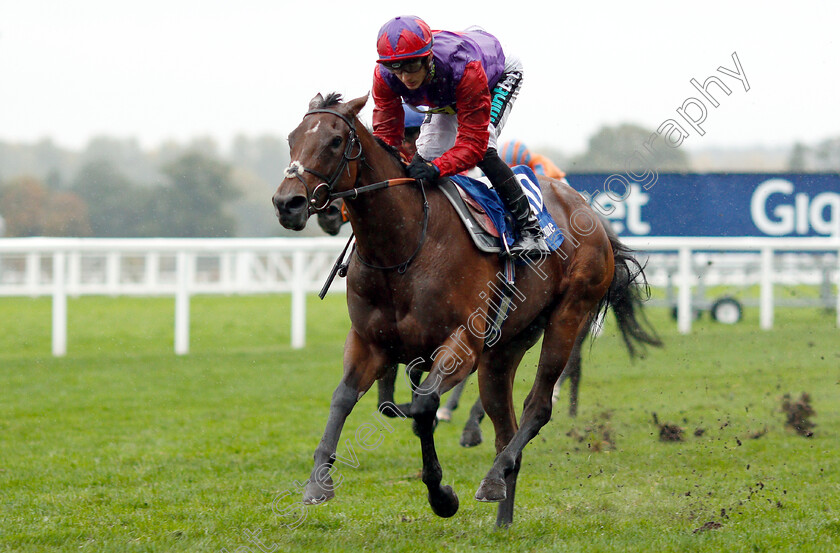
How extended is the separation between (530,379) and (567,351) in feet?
16.6

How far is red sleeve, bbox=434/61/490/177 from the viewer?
3783 millimetres

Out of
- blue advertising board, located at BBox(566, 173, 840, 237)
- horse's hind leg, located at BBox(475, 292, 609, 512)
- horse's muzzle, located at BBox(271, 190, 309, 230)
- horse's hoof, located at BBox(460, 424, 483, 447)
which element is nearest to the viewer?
horse's muzzle, located at BBox(271, 190, 309, 230)

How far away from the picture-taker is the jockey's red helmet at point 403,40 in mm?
3506

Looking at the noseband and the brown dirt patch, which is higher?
the noseband

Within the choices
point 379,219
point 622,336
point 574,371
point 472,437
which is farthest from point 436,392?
point 574,371

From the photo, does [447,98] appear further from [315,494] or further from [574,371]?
[574,371]

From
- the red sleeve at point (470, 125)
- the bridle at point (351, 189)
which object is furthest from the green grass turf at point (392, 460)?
the red sleeve at point (470, 125)

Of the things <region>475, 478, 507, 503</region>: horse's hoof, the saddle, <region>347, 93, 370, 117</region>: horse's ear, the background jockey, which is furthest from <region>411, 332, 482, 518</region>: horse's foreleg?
the background jockey

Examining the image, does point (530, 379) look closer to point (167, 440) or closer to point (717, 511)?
point (167, 440)

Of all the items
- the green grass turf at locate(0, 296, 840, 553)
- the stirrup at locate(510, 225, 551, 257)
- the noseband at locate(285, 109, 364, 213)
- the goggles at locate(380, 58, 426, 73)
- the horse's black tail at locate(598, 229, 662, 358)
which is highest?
the goggles at locate(380, 58, 426, 73)

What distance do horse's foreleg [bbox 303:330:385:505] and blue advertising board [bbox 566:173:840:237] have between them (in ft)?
34.3

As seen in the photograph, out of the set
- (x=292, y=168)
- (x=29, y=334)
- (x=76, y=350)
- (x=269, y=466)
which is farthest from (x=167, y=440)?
(x=29, y=334)

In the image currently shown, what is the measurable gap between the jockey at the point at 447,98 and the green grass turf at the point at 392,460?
4.47ft

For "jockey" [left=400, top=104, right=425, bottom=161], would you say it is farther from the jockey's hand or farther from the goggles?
the goggles
